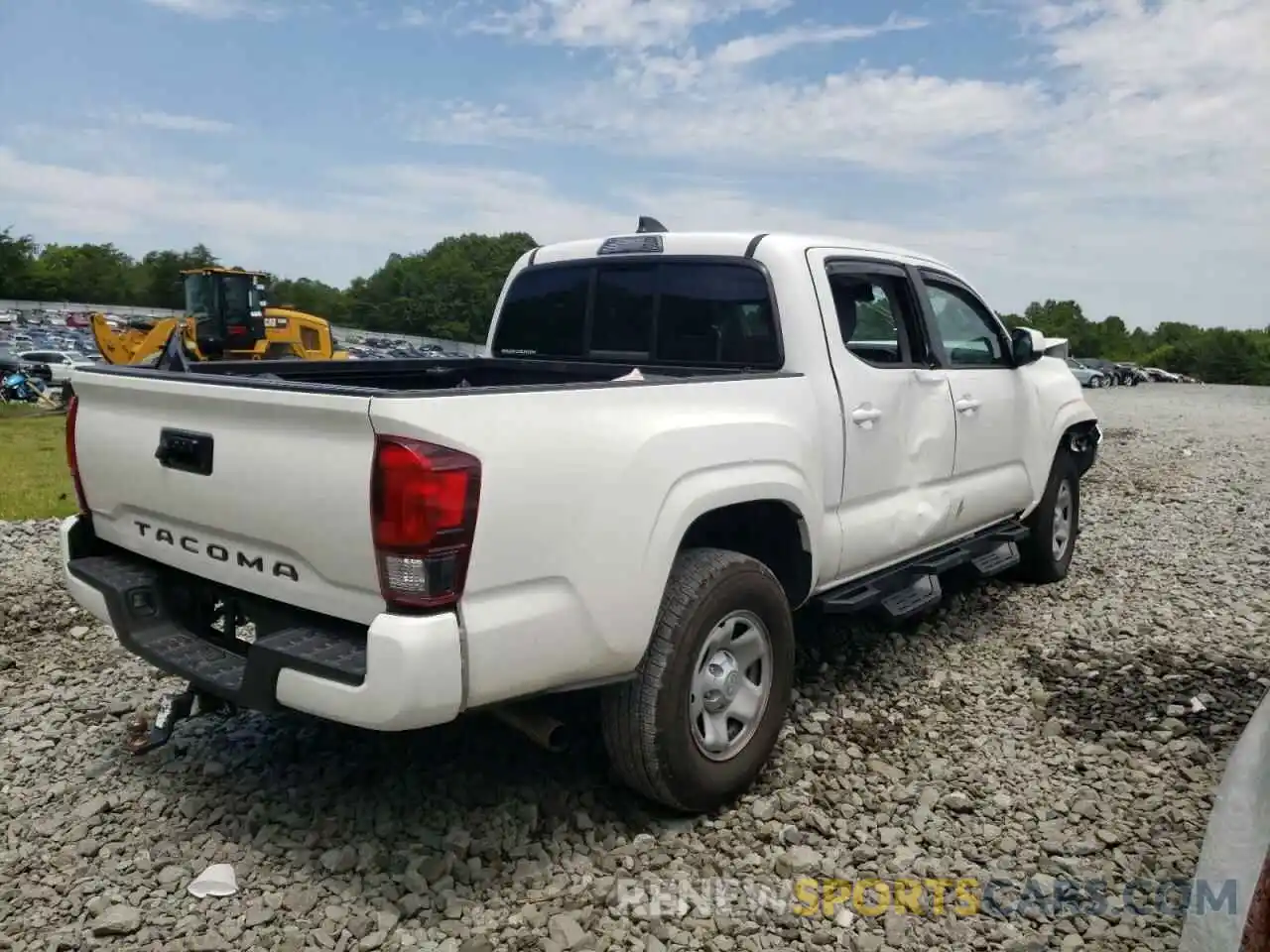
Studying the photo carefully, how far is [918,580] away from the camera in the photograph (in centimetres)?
448

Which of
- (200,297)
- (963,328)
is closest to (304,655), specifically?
(963,328)

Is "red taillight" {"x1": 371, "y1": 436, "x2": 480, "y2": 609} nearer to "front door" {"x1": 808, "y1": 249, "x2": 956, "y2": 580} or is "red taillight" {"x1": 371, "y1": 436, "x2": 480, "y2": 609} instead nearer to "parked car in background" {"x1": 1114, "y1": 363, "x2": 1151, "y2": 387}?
"front door" {"x1": 808, "y1": 249, "x2": 956, "y2": 580}

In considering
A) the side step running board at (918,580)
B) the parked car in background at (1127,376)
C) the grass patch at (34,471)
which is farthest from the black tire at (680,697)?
Result: the parked car in background at (1127,376)

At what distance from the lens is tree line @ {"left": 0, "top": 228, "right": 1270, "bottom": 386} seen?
68000mm

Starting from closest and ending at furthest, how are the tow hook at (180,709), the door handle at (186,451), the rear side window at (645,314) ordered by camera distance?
the door handle at (186,451) → the tow hook at (180,709) → the rear side window at (645,314)

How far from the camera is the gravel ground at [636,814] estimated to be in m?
2.84

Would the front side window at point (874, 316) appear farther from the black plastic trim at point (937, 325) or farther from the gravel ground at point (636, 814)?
the gravel ground at point (636, 814)

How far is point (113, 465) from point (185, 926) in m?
1.50

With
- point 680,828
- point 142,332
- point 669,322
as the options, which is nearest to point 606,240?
point 669,322

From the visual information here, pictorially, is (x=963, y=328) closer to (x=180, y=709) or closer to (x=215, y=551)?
(x=215, y=551)

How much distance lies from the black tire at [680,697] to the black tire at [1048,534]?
3.27m

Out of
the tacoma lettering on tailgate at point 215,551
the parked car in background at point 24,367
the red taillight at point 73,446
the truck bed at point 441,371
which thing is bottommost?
the parked car in background at point 24,367

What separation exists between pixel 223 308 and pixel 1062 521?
19.1 meters

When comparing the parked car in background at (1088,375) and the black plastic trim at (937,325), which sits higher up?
the black plastic trim at (937,325)
